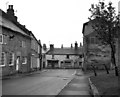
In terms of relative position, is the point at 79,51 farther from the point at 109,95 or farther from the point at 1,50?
the point at 109,95

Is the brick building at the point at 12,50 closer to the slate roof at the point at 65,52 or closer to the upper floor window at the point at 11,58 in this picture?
the upper floor window at the point at 11,58

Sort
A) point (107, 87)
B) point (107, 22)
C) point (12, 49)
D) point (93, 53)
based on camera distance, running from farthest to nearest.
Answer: point (93, 53) < point (12, 49) < point (107, 22) < point (107, 87)

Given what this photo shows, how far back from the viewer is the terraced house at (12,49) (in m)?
23.2

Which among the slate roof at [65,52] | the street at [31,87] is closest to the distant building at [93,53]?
the street at [31,87]

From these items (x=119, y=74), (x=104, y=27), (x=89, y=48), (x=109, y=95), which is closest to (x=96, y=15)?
(x=104, y=27)

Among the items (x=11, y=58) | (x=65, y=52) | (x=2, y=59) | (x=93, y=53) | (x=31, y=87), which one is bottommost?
(x=31, y=87)

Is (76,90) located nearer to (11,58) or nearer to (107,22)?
(107,22)

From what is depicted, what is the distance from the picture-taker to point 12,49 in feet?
85.7

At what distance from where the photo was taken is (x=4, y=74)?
23188mm

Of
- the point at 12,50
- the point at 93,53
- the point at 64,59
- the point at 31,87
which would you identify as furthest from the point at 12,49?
the point at 64,59

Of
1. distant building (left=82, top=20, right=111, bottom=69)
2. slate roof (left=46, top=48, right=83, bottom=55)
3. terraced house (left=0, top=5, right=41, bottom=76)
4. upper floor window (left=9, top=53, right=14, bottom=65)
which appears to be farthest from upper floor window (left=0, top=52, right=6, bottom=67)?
slate roof (left=46, top=48, right=83, bottom=55)

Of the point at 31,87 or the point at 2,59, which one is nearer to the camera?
the point at 31,87

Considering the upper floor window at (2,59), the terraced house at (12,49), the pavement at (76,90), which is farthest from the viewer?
the terraced house at (12,49)

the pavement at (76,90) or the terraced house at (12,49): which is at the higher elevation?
the terraced house at (12,49)
